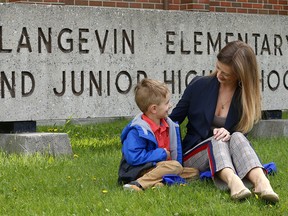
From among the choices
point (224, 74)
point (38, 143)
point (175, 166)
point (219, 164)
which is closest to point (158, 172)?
point (175, 166)

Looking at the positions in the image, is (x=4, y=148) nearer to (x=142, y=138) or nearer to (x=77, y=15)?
(x=77, y=15)

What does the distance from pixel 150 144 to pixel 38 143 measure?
82.0 inches

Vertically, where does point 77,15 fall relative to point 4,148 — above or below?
above

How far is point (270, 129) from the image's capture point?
991cm

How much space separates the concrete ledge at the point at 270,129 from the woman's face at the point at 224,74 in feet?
11.9

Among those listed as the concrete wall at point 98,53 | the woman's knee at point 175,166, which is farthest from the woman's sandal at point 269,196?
the concrete wall at point 98,53

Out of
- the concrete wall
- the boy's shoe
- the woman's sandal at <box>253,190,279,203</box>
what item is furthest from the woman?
the concrete wall

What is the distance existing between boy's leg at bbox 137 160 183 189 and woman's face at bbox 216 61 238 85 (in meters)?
0.65

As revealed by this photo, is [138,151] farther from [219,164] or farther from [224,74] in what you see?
[224,74]

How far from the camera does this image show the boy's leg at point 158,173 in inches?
235

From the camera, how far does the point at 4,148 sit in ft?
Result: 26.9

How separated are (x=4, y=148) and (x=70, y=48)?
1.07 m

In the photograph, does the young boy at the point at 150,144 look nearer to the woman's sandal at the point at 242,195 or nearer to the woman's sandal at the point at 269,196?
the woman's sandal at the point at 242,195

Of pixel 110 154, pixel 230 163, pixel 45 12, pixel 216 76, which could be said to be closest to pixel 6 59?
pixel 45 12
